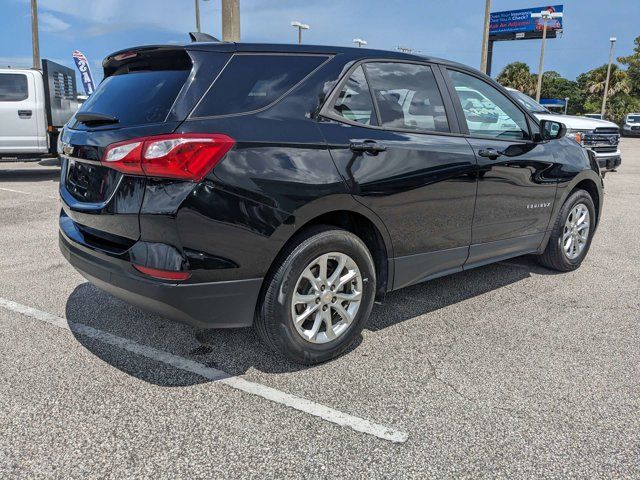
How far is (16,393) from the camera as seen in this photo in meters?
2.84

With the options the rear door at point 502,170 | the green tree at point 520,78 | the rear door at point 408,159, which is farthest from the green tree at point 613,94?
the rear door at point 408,159

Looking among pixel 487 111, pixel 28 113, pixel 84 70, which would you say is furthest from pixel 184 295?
pixel 84 70

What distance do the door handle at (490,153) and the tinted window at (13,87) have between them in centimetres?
1037

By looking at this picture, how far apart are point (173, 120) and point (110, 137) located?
15.3 inches

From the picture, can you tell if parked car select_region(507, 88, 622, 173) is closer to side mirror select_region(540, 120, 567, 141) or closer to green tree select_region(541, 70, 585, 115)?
side mirror select_region(540, 120, 567, 141)

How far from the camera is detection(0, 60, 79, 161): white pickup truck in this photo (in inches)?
436

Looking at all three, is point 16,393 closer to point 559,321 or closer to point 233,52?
point 233,52

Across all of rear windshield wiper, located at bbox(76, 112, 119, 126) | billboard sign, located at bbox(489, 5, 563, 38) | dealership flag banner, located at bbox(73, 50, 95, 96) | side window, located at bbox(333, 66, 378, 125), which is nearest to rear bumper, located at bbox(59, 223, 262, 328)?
rear windshield wiper, located at bbox(76, 112, 119, 126)

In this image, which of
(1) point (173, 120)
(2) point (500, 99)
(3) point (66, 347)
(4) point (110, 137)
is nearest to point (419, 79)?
(2) point (500, 99)

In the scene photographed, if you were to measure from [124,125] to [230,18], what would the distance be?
29.9 ft

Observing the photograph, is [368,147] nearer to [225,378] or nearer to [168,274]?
[168,274]

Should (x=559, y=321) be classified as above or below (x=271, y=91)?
below

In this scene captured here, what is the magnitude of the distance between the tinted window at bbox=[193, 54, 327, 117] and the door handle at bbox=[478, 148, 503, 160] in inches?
55.2

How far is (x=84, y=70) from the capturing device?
20531 millimetres
